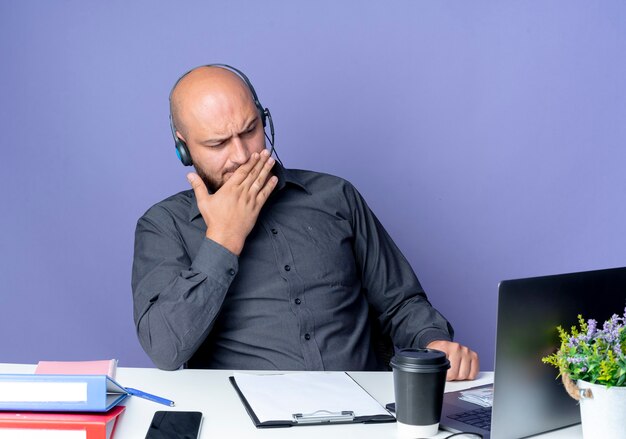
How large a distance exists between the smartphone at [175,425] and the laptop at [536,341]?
0.39 meters

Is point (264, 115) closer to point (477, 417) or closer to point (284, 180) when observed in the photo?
point (284, 180)

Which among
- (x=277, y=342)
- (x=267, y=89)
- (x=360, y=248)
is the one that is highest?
(x=267, y=89)

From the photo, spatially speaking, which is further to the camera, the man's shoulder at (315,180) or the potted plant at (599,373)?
the man's shoulder at (315,180)

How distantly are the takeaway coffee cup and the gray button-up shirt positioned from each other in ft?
1.98

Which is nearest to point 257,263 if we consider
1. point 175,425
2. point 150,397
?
point 150,397

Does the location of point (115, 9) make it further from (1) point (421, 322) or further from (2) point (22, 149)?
(1) point (421, 322)

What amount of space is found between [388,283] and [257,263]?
1.17ft

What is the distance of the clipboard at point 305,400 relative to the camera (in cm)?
123

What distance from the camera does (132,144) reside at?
2568 millimetres

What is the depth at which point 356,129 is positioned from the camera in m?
2.57

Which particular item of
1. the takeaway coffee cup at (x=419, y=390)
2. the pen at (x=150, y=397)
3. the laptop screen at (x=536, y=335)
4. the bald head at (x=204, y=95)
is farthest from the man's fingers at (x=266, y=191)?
the laptop screen at (x=536, y=335)

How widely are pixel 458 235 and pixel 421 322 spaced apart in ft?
2.51

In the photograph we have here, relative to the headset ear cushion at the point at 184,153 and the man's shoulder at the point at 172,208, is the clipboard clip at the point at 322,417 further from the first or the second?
the headset ear cushion at the point at 184,153

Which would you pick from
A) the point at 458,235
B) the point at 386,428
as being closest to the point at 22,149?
the point at 458,235
